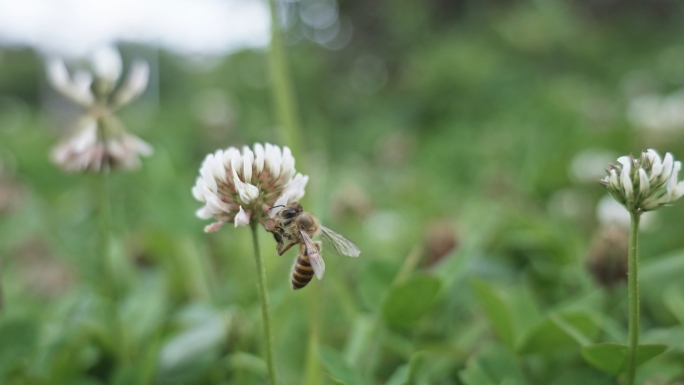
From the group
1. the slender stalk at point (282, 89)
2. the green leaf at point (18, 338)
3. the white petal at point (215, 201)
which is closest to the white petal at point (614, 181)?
the white petal at point (215, 201)

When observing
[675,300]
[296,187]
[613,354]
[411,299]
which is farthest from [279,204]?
[675,300]

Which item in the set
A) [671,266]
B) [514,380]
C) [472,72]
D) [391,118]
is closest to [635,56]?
[472,72]

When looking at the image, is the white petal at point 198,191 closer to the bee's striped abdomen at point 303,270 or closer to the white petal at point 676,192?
the bee's striped abdomen at point 303,270

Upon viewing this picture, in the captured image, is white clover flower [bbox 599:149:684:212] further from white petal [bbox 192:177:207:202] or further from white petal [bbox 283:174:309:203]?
white petal [bbox 192:177:207:202]

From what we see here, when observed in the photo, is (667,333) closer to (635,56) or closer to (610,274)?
(610,274)

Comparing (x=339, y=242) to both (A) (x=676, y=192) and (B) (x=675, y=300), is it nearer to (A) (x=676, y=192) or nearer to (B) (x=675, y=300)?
(A) (x=676, y=192)

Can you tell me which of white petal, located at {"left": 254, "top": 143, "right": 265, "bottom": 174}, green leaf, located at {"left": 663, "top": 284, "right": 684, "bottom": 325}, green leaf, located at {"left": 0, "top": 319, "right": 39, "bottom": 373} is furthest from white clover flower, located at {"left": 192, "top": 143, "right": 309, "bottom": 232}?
green leaf, located at {"left": 663, "top": 284, "right": 684, "bottom": 325}
